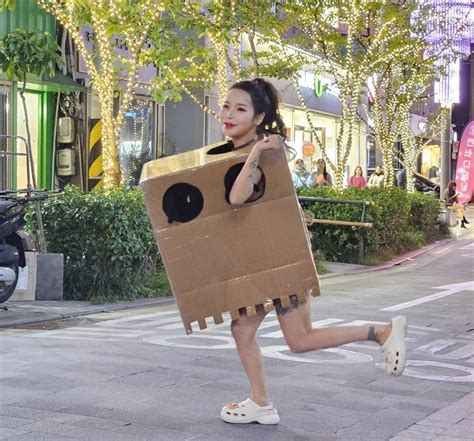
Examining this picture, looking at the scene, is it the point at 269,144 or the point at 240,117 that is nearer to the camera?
the point at 269,144

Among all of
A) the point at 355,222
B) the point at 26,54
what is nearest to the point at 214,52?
the point at 355,222

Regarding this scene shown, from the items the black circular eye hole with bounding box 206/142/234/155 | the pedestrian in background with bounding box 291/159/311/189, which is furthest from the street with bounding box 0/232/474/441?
the pedestrian in background with bounding box 291/159/311/189

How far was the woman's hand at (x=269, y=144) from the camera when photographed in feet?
16.6

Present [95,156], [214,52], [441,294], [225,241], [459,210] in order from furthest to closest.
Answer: [459,210] → [95,156] → [214,52] → [441,294] → [225,241]

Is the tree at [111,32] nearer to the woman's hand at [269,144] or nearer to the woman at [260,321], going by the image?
the woman at [260,321]

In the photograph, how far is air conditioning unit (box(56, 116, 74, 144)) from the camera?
19359mm

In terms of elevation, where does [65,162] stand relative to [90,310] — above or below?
above

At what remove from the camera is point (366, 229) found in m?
18.1

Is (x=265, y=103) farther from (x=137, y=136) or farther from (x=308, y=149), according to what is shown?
(x=308, y=149)

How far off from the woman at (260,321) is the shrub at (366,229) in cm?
1245

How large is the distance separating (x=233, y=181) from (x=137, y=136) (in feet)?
55.9

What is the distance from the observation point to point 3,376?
6805mm

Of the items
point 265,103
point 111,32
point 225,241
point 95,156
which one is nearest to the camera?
point 225,241

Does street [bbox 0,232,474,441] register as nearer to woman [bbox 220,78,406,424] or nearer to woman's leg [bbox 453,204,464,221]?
woman [bbox 220,78,406,424]
